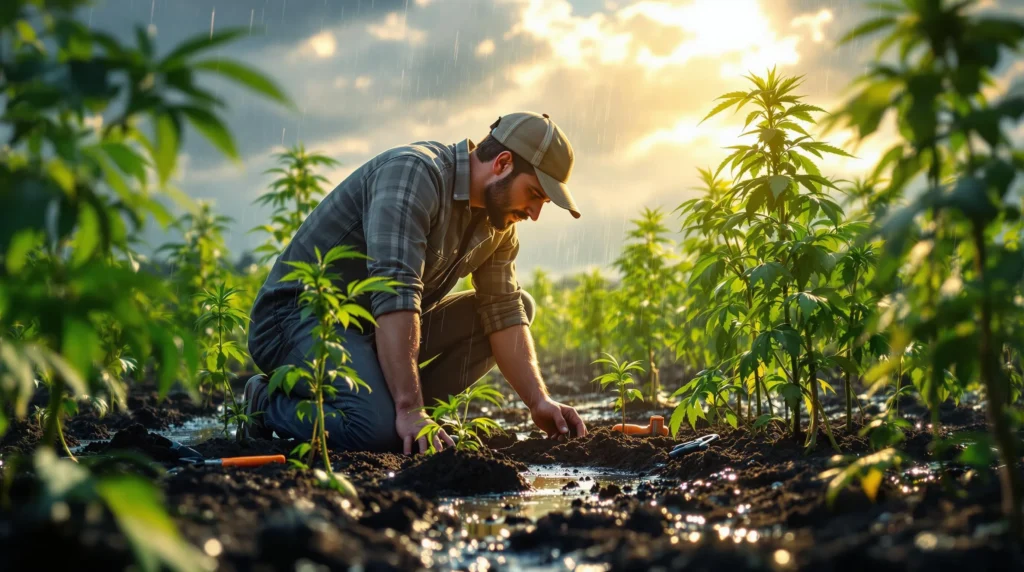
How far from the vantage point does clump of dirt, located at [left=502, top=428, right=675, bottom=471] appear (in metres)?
4.54

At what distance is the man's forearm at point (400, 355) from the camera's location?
14.4 feet

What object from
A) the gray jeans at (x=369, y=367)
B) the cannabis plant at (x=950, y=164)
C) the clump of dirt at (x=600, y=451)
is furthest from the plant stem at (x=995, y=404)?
the gray jeans at (x=369, y=367)

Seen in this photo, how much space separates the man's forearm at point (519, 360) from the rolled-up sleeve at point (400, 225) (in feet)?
3.94

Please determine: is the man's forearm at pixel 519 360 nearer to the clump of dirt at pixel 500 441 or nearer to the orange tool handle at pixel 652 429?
the clump of dirt at pixel 500 441

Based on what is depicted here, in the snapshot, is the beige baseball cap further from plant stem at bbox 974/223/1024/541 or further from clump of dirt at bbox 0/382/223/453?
plant stem at bbox 974/223/1024/541

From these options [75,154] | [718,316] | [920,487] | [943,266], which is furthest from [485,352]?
[75,154]

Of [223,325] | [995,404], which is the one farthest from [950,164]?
[223,325]

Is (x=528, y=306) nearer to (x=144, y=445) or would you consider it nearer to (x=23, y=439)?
(x=144, y=445)

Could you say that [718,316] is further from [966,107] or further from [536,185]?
[966,107]

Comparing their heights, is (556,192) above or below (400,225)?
above

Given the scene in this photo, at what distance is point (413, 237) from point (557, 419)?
1583 mm

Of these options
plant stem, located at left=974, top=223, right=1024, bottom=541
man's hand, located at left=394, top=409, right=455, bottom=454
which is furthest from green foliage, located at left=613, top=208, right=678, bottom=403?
plant stem, located at left=974, top=223, right=1024, bottom=541

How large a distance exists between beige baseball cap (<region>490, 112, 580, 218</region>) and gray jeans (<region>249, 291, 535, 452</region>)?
1383mm

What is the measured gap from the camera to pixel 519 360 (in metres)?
5.63
